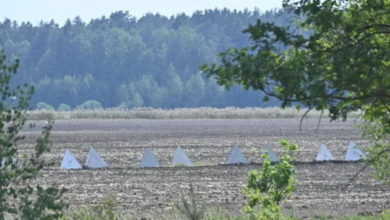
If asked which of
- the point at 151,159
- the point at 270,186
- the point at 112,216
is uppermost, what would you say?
the point at 270,186

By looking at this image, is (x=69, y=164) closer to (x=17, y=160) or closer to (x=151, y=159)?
(x=151, y=159)

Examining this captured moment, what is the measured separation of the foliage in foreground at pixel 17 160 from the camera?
1080cm

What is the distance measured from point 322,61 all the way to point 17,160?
3059 mm

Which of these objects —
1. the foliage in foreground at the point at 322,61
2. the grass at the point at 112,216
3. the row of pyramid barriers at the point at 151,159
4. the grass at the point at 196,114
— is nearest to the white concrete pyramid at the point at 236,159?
the row of pyramid barriers at the point at 151,159

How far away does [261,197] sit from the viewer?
16125 millimetres

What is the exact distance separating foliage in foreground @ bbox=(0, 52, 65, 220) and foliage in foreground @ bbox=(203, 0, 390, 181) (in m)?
2.06

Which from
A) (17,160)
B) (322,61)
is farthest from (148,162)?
(322,61)

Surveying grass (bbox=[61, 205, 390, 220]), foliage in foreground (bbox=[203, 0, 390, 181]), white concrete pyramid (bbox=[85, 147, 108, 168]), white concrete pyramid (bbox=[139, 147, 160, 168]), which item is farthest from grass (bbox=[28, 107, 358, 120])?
foliage in foreground (bbox=[203, 0, 390, 181])

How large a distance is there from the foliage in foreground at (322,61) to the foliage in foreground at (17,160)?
2.06 m

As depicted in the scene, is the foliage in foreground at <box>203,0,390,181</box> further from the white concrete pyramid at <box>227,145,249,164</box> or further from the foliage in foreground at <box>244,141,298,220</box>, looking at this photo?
the white concrete pyramid at <box>227,145,249,164</box>

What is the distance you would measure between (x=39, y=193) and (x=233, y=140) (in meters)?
48.3

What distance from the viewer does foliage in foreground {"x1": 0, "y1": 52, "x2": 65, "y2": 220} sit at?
35.4 feet

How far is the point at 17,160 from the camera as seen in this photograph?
36.0 feet

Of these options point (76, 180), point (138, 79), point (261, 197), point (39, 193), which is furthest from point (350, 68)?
point (138, 79)
